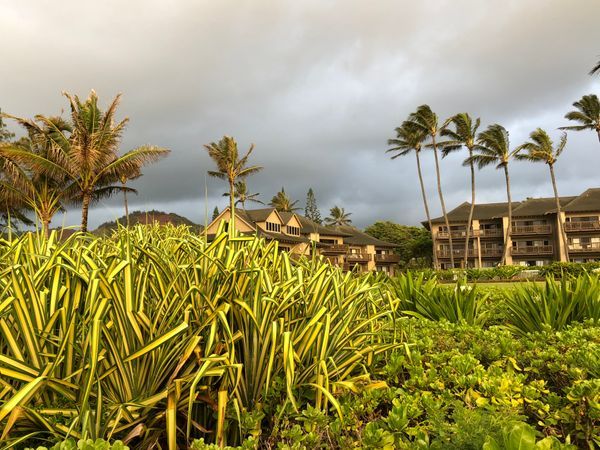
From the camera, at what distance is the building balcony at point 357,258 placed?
58.9 meters

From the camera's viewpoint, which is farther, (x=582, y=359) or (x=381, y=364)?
(x=381, y=364)

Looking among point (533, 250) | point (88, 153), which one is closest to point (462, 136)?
point (533, 250)

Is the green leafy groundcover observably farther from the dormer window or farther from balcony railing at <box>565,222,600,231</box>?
balcony railing at <box>565,222,600,231</box>

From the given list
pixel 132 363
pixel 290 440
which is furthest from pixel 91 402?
pixel 290 440

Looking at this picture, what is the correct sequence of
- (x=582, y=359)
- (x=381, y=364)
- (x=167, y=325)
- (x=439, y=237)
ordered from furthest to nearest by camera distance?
(x=439, y=237), (x=381, y=364), (x=582, y=359), (x=167, y=325)

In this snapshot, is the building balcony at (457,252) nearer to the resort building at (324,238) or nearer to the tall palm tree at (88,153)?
the resort building at (324,238)

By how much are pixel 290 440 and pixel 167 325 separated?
93 centimetres

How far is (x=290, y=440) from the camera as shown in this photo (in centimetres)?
212

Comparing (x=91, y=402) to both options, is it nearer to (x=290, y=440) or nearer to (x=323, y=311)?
(x=290, y=440)

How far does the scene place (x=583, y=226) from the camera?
51531 mm

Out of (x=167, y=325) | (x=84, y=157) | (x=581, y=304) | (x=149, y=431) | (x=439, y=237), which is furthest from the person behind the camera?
(x=439, y=237)

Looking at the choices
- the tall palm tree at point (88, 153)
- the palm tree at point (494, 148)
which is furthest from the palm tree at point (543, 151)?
the tall palm tree at point (88, 153)

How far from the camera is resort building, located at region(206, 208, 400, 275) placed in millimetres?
46169

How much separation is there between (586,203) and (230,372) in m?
62.7
